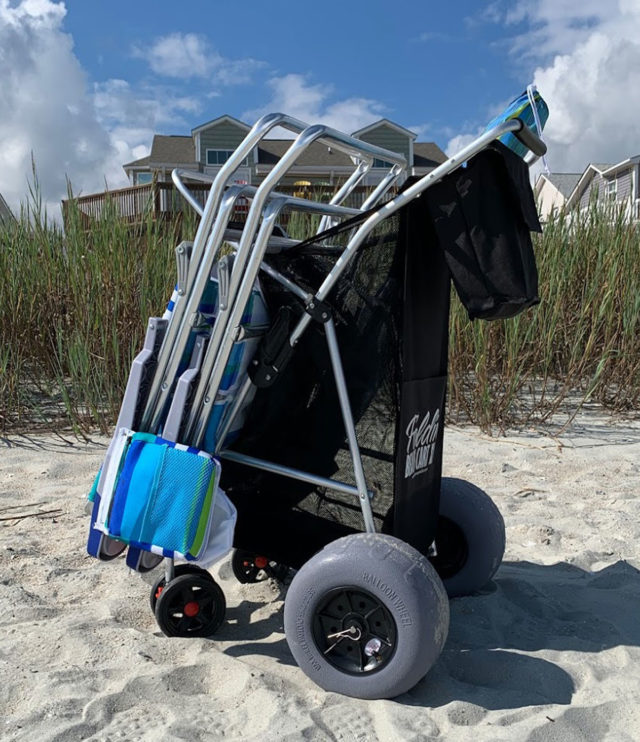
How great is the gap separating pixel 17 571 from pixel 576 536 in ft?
6.81

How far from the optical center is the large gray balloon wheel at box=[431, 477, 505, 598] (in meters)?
2.38

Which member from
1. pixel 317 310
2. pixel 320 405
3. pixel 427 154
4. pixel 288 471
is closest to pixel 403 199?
pixel 317 310

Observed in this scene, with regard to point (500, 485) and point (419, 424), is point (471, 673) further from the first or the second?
point (500, 485)

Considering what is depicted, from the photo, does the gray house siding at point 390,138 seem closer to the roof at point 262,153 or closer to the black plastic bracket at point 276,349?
the roof at point 262,153

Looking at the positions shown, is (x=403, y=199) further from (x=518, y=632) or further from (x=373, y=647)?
(x=518, y=632)

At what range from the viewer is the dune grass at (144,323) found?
4512mm

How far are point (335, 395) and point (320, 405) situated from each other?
0.19 ft

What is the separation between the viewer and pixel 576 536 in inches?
117

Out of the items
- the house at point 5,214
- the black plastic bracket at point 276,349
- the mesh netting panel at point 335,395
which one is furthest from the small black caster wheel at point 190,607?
the house at point 5,214

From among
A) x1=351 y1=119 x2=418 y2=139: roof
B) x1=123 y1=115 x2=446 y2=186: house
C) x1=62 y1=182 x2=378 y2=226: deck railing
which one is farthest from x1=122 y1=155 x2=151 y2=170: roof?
x1=62 y1=182 x2=378 y2=226: deck railing

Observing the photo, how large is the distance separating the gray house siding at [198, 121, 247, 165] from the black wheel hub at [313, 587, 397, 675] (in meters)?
26.3

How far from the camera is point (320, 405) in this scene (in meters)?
2.16

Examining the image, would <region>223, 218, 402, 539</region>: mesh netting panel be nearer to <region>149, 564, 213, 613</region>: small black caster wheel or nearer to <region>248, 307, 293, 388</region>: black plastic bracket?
<region>248, 307, 293, 388</region>: black plastic bracket

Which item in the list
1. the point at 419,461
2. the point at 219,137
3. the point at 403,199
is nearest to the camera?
the point at 403,199
